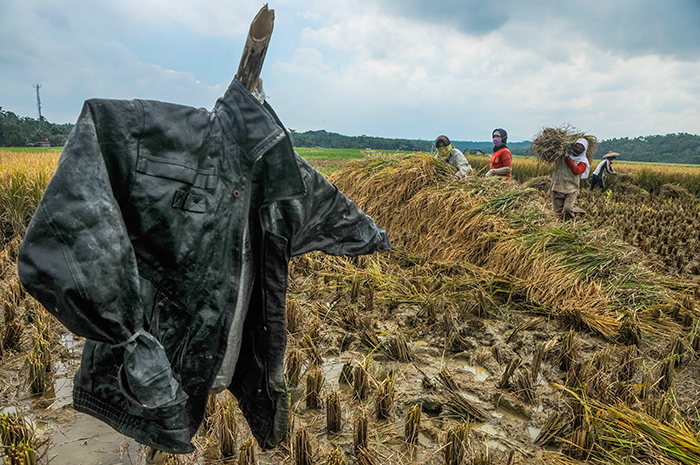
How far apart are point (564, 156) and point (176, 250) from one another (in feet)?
20.4

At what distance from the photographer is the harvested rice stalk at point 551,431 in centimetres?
235

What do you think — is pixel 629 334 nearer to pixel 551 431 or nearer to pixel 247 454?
pixel 551 431

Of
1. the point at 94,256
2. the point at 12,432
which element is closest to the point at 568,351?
the point at 94,256

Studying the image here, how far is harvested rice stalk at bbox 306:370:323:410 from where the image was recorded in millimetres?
2652

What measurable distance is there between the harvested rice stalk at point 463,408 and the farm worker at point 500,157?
4418mm

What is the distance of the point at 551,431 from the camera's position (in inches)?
93.3

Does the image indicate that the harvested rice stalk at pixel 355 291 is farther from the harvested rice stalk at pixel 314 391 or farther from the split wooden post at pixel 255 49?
the split wooden post at pixel 255 49

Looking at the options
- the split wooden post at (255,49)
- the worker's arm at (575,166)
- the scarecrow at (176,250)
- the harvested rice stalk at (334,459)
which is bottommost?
the harvested rice stalk at (334,459)

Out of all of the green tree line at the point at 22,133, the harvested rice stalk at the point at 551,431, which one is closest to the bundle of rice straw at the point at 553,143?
the harvested rice stalk at the point at 551,431

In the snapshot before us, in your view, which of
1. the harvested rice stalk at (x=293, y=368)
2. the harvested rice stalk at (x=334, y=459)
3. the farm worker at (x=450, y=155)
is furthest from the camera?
the farm worker at (x=450, y=155)

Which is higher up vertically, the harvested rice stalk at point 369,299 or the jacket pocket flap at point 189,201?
the jacket pocket flap at point 189,201

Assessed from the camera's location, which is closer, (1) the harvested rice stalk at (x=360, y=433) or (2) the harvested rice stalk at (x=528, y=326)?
(1) the harvested rice stalk at (x=360, y=433)

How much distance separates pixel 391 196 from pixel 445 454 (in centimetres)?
426

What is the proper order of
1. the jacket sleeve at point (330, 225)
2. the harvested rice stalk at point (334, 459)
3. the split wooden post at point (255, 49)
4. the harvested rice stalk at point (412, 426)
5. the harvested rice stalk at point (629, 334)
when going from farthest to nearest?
the harvested rice stalk at point (629, 334)
the harvested rice stalk at point (412, 426)
the harvested rice stalk at point (334, 459)
the jacket sleeve at point (330, 225)
the split wooden post at point (255, 49)
